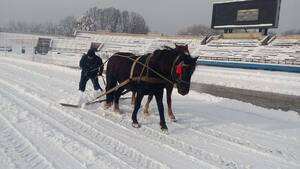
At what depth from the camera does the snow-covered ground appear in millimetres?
5191

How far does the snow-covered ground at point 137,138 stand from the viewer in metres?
5.19

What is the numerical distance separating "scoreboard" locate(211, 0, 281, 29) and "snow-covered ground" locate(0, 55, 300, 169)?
122 feet

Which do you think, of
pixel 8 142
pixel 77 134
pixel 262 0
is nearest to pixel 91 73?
pixel 77 134

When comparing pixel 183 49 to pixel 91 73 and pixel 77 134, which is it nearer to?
pixel 77 134

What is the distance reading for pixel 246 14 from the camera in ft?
155

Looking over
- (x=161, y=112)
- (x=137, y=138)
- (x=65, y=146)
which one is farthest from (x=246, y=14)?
(x=65, y=146)

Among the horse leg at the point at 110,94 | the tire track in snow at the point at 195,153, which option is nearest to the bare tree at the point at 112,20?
the horse leg at the point at 110,94

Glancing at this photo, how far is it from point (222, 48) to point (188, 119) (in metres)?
43.6

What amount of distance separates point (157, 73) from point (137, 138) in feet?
5.34

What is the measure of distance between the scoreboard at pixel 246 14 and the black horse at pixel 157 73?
39.7 m

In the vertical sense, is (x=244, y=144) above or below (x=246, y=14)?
below

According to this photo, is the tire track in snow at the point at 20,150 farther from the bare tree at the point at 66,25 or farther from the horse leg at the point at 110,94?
the bare tree at the point at 66,25

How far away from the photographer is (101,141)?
6.14 metres

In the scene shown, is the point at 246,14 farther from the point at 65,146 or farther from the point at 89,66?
the point at 65,146
